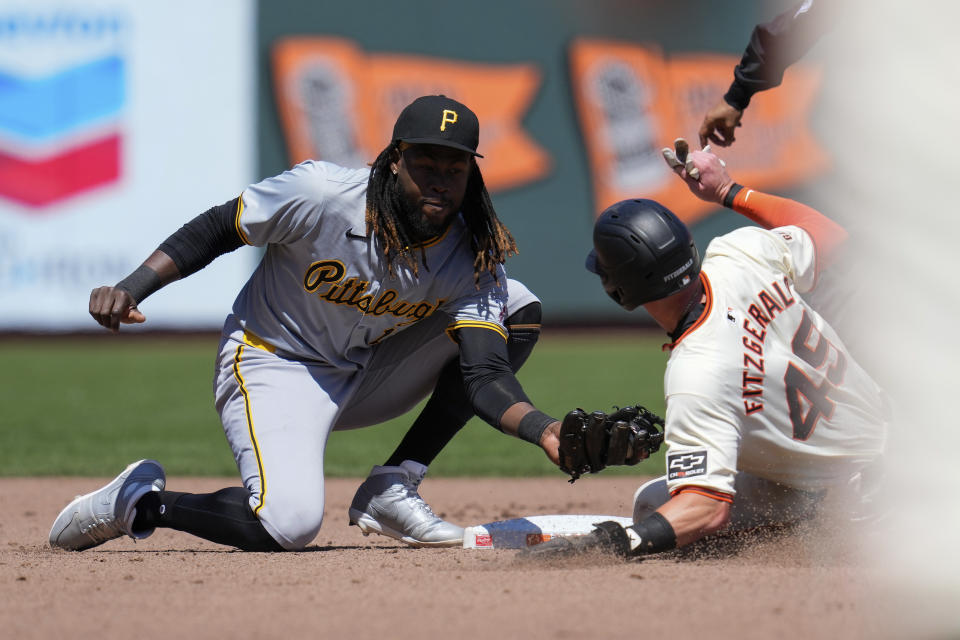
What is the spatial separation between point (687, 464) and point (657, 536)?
227 millimetres

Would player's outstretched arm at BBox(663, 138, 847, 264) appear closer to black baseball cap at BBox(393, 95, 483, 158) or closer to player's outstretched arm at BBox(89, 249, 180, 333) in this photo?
black baseball cap at BBox(393, 95, 483, 158)

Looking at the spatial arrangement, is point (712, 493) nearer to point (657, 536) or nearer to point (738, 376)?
point (657, 536)

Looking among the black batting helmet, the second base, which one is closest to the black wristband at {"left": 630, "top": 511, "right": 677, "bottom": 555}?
the black batting helmet

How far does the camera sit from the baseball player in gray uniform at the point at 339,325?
4.11 metres

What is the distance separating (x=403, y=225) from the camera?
13.9 ft

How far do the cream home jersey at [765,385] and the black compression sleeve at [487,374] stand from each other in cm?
72

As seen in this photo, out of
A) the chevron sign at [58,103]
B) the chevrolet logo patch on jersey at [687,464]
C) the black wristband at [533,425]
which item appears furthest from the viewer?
the chevron sign at [58,103]

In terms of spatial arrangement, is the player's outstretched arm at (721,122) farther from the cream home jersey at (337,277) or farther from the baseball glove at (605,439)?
the baseball glove at (605,439)

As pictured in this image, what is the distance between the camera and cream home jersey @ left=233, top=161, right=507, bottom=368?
166 inches

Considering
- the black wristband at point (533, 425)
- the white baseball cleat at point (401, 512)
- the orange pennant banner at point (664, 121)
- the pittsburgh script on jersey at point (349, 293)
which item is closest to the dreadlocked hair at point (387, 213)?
the pittsburgh script on jersey at point (349, 293)

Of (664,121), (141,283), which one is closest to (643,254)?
(141,283)

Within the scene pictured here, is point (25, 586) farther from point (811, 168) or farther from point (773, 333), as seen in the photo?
point (811, 168)

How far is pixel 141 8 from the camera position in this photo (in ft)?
54.1

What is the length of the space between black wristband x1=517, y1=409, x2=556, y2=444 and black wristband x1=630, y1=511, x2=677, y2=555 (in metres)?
0.51
